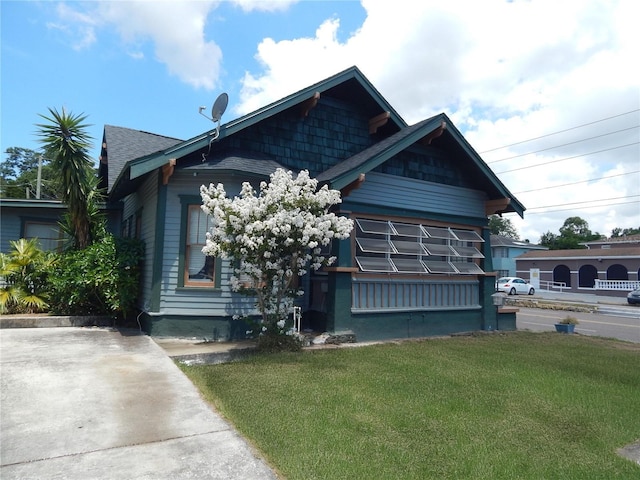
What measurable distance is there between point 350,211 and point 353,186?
0.58 meters

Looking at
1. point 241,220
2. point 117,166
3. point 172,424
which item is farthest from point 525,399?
point 117,166

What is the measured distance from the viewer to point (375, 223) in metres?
10.1

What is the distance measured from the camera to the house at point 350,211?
889 cm

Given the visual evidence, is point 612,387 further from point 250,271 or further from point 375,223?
point 250,271

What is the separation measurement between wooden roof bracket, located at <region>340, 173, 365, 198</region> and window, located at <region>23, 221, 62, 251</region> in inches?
383

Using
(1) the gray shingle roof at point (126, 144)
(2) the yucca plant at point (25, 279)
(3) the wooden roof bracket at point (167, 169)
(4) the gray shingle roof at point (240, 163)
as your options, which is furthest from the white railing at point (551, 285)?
(2) the yucca plant at point (25, 279)

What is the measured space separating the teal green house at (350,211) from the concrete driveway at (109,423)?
99.6 inches

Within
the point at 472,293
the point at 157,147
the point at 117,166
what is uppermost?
the point at 157,147

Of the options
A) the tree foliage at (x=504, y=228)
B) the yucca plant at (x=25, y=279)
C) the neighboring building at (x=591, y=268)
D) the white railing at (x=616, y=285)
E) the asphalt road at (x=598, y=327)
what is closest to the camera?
the yucca plant at (x=25, y=279)

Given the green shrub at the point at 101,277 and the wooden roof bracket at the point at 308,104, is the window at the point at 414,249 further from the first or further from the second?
the green shrub at the point at 101,277

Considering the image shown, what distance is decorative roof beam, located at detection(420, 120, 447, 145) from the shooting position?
34.9 feet

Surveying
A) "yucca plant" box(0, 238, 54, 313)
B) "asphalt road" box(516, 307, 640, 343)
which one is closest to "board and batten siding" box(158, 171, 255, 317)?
"yucca plant" box(0, 238, 54, 313)

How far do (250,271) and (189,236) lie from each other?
2.00 metres

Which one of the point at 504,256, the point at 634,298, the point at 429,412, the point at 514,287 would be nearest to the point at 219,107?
the point at 429,412
